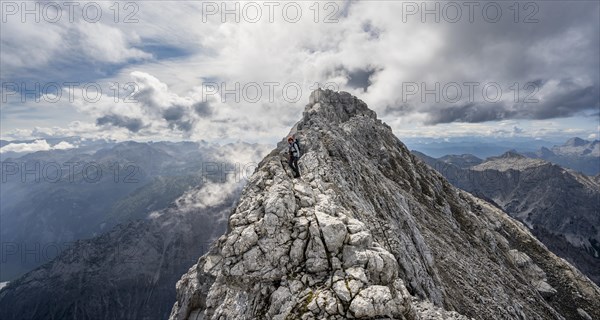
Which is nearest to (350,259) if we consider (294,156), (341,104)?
(294,156)

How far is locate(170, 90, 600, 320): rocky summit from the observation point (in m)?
22.5

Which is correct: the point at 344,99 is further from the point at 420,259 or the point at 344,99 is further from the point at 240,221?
the point at 240,221

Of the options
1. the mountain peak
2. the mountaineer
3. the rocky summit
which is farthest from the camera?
the mountain peak

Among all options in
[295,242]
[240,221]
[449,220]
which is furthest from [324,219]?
[449,220]

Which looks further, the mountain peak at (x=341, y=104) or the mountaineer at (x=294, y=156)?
the mountain peak at (x=341, y=104)

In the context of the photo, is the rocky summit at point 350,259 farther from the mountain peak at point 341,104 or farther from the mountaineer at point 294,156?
the mountain peak at point 341,104

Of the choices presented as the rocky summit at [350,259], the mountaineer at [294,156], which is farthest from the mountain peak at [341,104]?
the mountaineer at [294,156]

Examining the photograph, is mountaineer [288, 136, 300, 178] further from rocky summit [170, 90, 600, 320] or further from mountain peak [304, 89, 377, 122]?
mountain peak [304, 89, 377, 122]

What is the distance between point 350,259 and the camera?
23.6 metres

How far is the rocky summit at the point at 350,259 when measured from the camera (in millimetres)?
22469

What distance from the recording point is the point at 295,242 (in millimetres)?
25578

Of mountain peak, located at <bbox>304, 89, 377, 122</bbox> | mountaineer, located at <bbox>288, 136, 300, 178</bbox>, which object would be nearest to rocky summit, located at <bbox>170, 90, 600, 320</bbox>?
mountaineer, located at <bbox>288, 136, 300, 178</bbox>

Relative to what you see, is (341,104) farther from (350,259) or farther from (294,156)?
(350,259)

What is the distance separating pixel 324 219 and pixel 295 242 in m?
3.10
